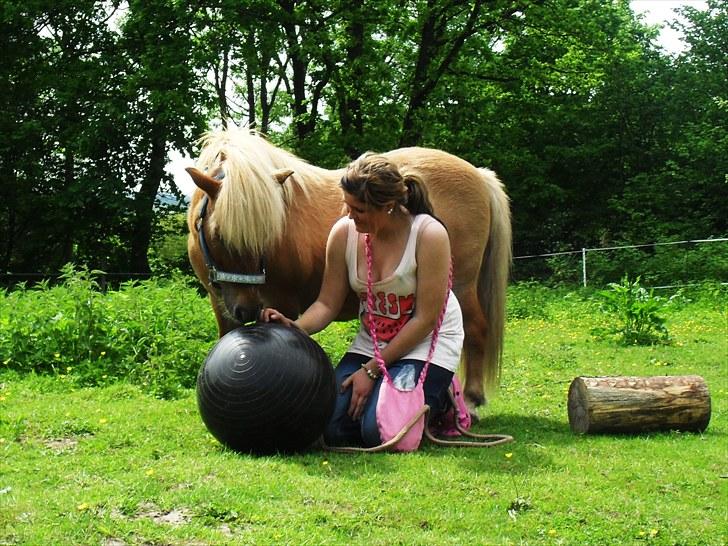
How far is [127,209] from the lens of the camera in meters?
19.5

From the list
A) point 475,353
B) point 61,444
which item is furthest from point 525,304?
point 61,444

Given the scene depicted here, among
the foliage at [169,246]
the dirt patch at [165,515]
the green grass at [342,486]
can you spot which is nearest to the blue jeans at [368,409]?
the green grass at [342,486]

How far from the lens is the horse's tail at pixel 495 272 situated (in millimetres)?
6105

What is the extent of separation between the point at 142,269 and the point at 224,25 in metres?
6.24

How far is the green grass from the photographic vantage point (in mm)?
3355

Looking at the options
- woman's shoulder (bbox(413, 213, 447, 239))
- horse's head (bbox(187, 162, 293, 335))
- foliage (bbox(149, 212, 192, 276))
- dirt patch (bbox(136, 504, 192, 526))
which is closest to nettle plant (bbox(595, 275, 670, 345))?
woman's shoulder (bbox(413, 213, 447, 239))

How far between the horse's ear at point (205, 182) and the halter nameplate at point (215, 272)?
88mm

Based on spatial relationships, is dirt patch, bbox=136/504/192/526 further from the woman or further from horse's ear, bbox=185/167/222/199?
horse's ear, bbox=185/167/222/199

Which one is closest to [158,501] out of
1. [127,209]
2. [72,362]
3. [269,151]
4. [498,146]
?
[269,151]

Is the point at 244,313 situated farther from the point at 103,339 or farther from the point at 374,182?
the point at 103,339

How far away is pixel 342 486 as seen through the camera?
13.0 ft

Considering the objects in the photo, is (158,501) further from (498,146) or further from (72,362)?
(498,146)

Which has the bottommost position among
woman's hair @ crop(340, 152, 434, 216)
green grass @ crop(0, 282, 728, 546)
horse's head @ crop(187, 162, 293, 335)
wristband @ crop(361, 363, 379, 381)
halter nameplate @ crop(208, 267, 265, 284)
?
green grass @ crop(0, 282, 728, 546)

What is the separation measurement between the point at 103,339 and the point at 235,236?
3.59 meters
